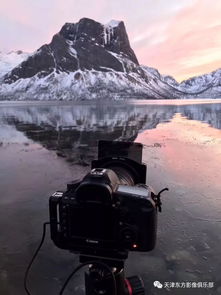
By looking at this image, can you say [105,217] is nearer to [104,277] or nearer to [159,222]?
[104,277]

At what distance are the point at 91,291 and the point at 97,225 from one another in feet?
1.88

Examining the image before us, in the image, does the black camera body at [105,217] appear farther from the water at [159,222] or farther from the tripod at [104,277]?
the water at [159,222]

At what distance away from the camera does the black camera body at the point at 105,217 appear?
1717 mm

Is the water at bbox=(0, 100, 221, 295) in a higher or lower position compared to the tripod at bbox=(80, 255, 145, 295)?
lower

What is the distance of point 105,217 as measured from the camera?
1.72 m

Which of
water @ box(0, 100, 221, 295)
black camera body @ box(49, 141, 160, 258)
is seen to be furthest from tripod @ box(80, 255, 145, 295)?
water @ box(0, 100, 221, 295)

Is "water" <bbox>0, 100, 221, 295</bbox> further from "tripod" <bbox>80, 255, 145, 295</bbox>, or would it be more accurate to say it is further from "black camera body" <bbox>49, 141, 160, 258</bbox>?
"black camera body" <bbox>49, 141, 160, 258</bbox>

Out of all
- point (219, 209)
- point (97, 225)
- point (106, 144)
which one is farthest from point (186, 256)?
point (97, 225)

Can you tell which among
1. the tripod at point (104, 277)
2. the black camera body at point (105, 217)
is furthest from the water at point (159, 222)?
the black camera body at point (105, 217)

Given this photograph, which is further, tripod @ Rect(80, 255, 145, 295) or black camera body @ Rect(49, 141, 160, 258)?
tripod @ Rect(80, 255, 145, 295)

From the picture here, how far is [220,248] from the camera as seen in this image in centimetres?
491

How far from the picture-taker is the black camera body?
1717 millimetres

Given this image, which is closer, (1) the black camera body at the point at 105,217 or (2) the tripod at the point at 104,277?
(1) the black camera body at the point at 105,217

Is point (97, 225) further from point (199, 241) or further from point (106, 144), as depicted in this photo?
point (199, 241)
